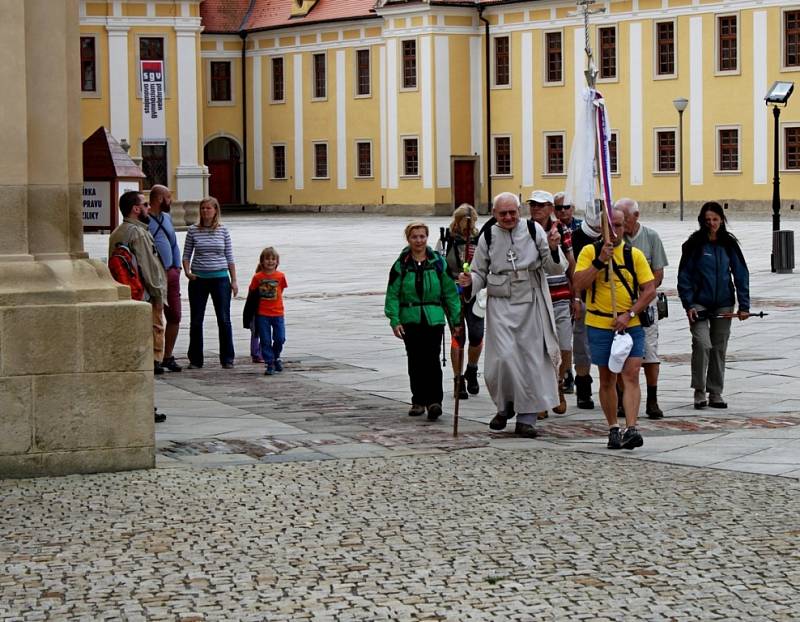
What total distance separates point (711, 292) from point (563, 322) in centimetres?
118

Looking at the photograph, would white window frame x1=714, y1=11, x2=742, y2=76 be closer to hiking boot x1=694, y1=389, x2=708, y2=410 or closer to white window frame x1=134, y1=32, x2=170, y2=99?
white window frame x1=134, y1=32, x2=170, y2=99

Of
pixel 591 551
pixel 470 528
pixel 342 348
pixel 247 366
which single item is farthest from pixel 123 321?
pixel 342 348

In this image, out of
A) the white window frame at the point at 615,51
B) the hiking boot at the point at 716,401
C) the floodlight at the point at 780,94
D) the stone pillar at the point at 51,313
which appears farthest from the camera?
the white window frame at the point at 615,51

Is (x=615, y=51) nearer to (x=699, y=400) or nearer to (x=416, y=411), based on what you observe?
(x=699, y=400)

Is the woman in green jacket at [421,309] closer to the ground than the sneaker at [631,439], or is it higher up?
higher up

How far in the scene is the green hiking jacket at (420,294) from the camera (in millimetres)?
13195

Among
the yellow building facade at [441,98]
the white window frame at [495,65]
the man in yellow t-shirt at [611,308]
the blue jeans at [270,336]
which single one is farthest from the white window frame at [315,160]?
the man in yellow t-shirt at [611,308]

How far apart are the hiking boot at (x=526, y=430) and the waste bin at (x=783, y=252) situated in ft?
57.0

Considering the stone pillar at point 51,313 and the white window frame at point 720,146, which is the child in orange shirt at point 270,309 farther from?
the white window frame at point 720,146

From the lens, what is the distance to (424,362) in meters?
13.1

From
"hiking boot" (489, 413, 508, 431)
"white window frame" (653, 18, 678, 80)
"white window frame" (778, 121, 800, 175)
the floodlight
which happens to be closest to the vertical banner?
"white window frame" (653, 18, 678, 80)

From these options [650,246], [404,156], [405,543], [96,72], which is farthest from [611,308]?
[96,72]

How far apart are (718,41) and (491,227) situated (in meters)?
46.7

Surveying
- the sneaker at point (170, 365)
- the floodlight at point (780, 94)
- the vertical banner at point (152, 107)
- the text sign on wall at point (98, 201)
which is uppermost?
the vertical banner at point (152, 107)
